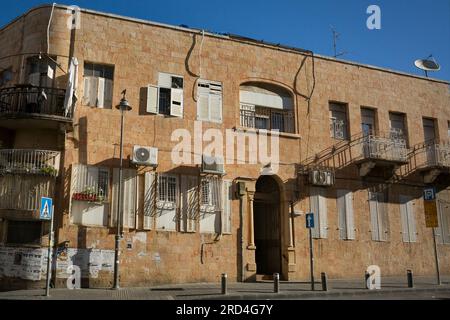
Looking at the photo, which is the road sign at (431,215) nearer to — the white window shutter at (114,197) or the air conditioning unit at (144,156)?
the air conditioning unit at (144,156)

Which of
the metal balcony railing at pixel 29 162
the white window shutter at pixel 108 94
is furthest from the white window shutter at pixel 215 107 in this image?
the metal balcony railing at pixel 29 162

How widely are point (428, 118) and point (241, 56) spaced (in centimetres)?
1146

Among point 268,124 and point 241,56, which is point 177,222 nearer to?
point 268,124

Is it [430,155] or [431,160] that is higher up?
[430,155]

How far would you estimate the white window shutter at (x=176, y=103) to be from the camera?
65.7 feet

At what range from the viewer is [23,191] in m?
17.2

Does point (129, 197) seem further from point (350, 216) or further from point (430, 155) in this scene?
point (430, 155)

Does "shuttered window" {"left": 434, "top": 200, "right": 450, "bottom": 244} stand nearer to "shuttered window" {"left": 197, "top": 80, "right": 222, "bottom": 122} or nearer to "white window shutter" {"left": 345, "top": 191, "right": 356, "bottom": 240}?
"white window shutter" {"left": 345, "top": 191, "right": 356, "bottom": 240}

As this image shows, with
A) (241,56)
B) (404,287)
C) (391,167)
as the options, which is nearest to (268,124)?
(241,56)

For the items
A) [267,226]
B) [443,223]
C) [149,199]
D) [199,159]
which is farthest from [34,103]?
[443,223]

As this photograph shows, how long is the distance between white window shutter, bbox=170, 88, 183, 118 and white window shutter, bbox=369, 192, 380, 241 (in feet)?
33.0

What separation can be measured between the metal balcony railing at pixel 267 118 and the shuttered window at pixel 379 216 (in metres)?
5.33

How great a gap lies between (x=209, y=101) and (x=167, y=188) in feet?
13.9

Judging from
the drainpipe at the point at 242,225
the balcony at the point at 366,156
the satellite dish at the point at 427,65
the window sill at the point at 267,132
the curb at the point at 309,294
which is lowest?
the curb at the point at 309,294
